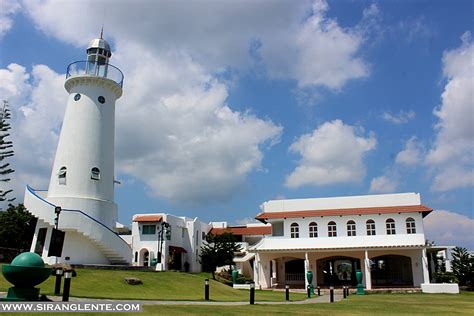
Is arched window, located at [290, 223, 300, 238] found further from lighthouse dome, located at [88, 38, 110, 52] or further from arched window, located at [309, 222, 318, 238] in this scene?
lighthouse dome, located at [88, 38, 110, 52]

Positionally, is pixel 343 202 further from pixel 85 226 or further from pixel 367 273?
pixel 85 226

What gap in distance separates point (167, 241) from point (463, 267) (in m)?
23.1

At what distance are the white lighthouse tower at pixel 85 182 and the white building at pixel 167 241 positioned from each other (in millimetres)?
11614

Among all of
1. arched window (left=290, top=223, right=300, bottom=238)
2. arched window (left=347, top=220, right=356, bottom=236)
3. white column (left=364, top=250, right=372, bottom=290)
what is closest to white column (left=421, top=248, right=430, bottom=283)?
white column (left=364, top=250, right=372, bottom=290)

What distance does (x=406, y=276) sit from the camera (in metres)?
30.2

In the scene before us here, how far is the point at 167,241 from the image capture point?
37438mm

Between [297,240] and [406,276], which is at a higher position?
[297,240]

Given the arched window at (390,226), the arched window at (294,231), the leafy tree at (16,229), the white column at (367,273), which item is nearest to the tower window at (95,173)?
the leafy tree at (16,229)

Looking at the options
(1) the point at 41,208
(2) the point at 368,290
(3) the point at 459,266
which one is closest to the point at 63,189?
(1) the point at 41,208

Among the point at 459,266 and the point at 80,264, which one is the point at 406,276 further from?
the point at 80,264

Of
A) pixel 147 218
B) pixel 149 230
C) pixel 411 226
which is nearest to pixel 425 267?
pixel 411 226

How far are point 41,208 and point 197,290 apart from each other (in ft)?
31.2

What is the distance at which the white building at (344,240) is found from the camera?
27.9 m

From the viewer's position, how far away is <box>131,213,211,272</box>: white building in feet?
122
